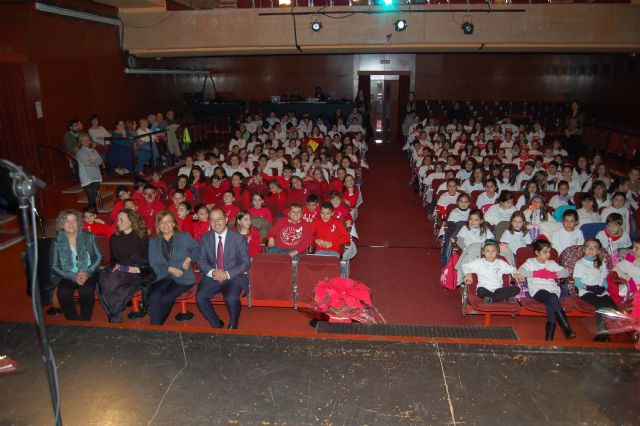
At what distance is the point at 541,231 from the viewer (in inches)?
224

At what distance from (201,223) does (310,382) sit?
11.2ft

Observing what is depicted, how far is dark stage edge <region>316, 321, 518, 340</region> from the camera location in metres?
3.46

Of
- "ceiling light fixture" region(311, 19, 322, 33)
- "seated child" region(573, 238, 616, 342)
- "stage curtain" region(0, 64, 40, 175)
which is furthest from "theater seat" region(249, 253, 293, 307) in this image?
"ceiling light fixture" region(311, 19, 322, 33)

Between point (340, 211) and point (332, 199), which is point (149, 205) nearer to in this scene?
point (332, 199)

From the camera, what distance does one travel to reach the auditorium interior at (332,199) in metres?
2.69

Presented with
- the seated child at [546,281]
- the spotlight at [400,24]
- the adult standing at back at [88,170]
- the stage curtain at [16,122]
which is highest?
the spotlight at [400,24]

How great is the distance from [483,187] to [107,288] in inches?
224

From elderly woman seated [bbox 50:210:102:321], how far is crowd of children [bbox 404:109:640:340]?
3714mm

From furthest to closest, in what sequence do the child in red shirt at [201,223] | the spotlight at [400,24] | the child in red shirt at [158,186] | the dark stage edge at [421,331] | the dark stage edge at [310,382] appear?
the spotlight at [400,24]
the child in red shirt at [158,186]
the child in red shirt at [201,223]
the dark stage edge at [421,331]
the dark stage edge at [310,382]

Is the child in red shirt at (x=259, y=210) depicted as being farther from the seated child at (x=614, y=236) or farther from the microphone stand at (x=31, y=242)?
the microphone stand at (x=31, y=242)

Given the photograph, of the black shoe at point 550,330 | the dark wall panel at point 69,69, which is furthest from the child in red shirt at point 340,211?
the dark wall panel at point 69,69

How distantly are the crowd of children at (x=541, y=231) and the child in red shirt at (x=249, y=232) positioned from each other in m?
2.16

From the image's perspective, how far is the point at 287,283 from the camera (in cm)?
470

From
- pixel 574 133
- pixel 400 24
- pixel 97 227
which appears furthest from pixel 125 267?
pixel 574 133
